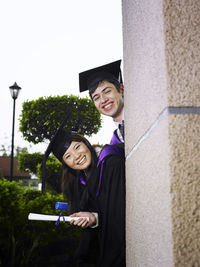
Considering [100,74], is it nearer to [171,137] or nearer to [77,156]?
[77,156]

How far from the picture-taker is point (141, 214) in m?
0.90

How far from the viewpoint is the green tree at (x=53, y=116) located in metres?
4.88

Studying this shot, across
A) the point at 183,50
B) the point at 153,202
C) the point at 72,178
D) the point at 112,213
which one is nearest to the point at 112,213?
the point at 112,213

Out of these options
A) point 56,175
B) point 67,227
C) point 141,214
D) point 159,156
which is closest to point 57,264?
point 67,227

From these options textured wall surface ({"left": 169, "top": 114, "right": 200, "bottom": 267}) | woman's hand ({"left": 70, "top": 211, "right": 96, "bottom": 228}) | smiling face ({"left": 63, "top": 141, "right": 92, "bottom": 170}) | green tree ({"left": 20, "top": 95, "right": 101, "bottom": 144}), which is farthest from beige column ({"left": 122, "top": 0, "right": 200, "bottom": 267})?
green tree ({"left": 20, "top": 95, "right": 101, "bottom": 144})

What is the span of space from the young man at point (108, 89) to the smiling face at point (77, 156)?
443 mm

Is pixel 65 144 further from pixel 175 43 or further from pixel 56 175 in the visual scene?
pixel 56 175

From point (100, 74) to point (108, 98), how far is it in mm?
287

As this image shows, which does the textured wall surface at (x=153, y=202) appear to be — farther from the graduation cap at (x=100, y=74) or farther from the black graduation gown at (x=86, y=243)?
the graduation cap at (x=100, y=74)

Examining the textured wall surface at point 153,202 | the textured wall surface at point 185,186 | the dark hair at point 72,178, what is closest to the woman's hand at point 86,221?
the dark hair at point 72,178

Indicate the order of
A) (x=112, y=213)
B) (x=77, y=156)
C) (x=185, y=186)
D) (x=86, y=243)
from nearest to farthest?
(x=185, y=186) < (x=112, y=213) < (x=86, y=243) < (x=77, y=156)

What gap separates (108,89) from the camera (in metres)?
2.48

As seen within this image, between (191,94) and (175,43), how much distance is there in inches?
6.4

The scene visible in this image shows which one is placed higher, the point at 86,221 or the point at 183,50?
the point at 183,50
